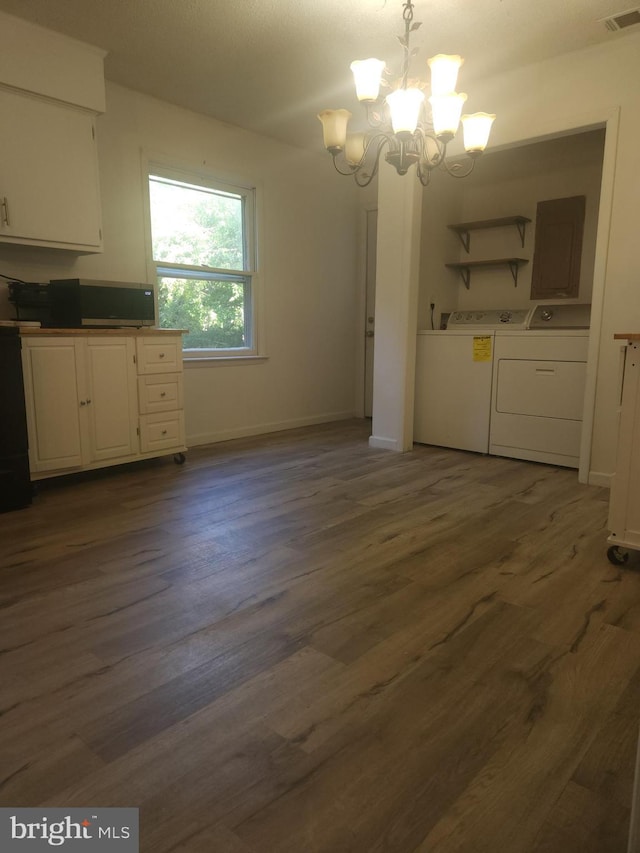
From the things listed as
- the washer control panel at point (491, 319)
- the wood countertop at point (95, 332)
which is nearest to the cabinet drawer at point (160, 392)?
the wood countertop at point (95, 332)

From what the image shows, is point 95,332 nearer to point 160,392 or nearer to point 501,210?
point 160,392

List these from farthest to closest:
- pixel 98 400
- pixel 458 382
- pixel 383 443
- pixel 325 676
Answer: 1. pixel 383 443
2. pixel 458 382
3. pixel 98 400
4. pixel 325 676

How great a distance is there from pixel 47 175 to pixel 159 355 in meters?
1.17

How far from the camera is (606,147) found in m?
3.08

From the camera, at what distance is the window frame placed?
3895 millimetres

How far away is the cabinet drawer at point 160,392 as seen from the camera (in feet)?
11.5

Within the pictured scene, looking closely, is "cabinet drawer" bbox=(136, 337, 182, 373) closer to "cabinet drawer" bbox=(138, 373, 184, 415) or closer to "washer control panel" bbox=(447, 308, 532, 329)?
"cabinet drawer" bbox=(138, 373, 184, 415)

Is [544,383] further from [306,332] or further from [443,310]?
[306,332]

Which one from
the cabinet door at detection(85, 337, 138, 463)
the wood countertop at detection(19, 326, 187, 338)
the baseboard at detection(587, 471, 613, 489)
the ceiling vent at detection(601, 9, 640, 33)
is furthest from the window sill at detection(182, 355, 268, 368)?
the ceiling vent at detection(601, 9, 640, 33)

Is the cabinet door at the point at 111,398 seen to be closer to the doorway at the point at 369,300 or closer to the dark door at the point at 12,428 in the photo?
the dark door at the point at 12,428

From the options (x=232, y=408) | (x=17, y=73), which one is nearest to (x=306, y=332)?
(x=232, y=408)

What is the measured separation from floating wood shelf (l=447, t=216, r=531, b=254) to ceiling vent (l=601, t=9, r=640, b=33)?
157 cm

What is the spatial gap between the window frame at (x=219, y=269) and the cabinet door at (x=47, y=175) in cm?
60

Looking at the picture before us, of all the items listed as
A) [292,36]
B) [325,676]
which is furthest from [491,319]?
[325,676]
